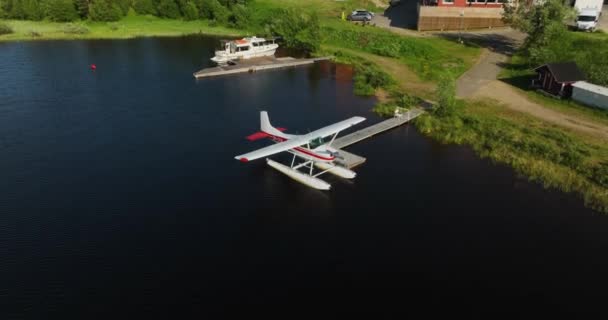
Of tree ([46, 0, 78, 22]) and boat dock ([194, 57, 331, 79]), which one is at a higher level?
tree ([46, 0, 78, 22])

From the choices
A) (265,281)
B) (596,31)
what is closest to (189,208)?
A: (265,281)

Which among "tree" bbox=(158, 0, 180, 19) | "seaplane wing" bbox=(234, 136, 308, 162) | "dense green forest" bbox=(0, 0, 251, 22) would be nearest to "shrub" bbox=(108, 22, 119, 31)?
"dense green forest" bbox=(0, 0, 251, 22)

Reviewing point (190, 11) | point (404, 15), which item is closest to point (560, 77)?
point (404, 15)

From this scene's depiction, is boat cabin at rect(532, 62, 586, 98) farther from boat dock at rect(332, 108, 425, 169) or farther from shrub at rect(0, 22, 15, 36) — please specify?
shrub at rect(0, 22, 15, 36)

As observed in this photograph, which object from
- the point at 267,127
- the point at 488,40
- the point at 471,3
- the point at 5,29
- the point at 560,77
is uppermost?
the point at 471,3

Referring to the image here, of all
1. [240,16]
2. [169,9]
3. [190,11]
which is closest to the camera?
[240,16]

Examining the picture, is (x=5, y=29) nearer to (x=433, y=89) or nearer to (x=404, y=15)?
(x=404, y=15)

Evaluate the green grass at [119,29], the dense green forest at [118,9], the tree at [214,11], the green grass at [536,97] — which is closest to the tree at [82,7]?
the dense green forest at [118,9]
